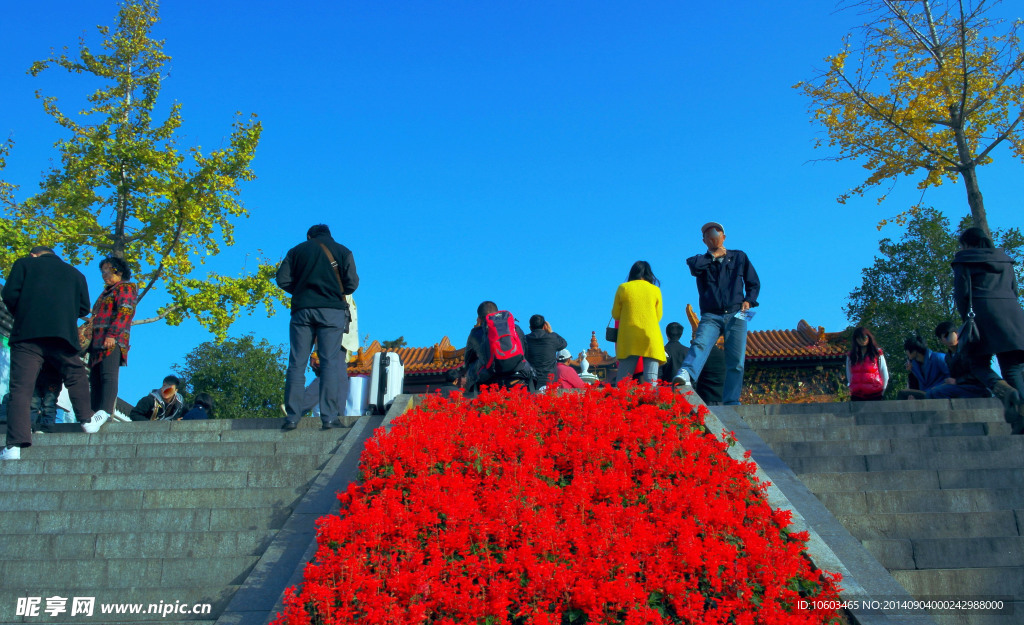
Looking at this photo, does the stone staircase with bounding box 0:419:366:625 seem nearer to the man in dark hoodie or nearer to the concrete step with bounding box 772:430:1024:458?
the man in dark hoodie

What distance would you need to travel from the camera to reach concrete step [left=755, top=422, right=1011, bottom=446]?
6258 millimetres

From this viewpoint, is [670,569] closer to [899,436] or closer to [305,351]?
[899,436]

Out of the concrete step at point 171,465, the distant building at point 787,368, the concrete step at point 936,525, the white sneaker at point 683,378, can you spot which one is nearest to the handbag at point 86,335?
the concrete step at point 171,465

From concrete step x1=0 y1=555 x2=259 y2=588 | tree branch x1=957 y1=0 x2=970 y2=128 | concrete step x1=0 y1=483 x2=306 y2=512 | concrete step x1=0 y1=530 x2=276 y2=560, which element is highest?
tree branch x1=957 y1=0 x2=970 y2=128

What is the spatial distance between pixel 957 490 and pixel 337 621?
4060 mm

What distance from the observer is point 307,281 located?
23.3ft

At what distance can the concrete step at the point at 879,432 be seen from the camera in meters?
6.26

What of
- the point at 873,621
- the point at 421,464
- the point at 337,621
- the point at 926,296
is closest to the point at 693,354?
the point at 421,464

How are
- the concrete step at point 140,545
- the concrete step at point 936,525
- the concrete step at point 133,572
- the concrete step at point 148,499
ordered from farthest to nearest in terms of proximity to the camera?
the concrete step at point 148,499
the concrete step at point 140,545
the concrete step at point 936,525
the concrete step at point 133,572

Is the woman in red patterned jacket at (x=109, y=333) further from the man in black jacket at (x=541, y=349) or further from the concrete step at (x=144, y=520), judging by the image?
the man in black jacket at (x=541, y=349)

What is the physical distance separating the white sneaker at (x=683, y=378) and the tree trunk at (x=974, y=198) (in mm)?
8208

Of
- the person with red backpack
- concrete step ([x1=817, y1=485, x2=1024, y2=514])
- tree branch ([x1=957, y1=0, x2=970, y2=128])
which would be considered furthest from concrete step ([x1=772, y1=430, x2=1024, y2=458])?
tree branch ([x1=957, y1=0, x2=970, y2=128])

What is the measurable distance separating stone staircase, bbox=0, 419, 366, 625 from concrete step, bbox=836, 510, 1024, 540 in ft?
11.5

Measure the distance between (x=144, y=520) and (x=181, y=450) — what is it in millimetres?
1550
